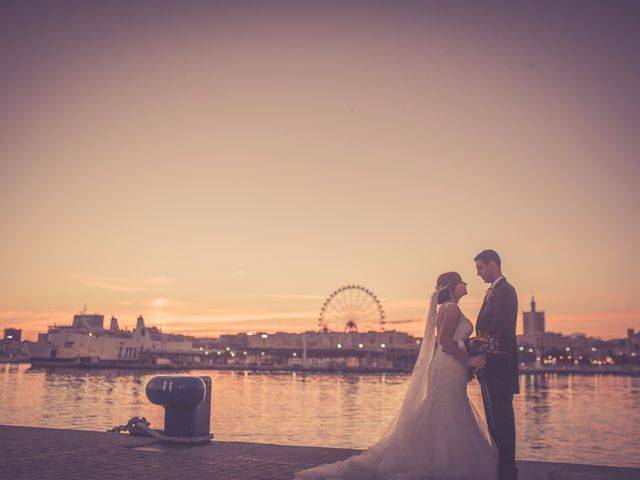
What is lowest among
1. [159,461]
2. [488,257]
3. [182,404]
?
[159,461]

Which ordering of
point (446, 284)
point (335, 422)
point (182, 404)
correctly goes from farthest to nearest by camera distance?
1. point (335, 422)
2. point (182, 404)
3. point (446, 284)

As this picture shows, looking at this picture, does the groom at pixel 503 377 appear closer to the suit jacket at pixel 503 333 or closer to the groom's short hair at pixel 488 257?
the suit jacket at pixel 503 333

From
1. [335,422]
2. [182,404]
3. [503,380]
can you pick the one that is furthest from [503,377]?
[335,422]

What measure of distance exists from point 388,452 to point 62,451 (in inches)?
180

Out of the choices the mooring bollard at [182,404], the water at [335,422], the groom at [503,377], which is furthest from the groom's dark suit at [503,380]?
the water at [335,422]

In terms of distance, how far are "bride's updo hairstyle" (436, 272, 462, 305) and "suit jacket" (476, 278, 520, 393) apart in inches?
22.3

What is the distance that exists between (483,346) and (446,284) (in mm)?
933

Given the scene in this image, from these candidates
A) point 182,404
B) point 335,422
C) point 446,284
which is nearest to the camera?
point 446,284

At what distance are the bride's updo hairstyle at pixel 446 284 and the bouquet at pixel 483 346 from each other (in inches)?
23.8

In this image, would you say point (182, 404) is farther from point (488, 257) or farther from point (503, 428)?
point (488, 257)

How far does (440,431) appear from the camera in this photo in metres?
7.27

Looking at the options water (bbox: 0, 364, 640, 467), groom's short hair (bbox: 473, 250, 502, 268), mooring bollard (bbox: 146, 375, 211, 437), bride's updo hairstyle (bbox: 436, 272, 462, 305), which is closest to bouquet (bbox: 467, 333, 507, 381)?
bride's updo hairstyle (bbox: 436, 272, 462, 305)

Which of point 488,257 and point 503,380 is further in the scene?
point 488,257

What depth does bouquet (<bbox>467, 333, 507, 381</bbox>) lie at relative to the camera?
6.79 meters
